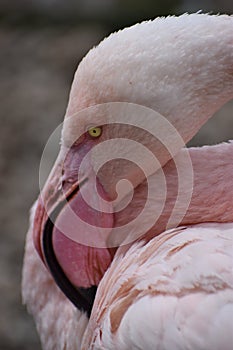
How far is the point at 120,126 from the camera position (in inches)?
60.6

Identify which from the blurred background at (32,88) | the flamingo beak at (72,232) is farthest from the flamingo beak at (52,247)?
the blurred background at (32,88)

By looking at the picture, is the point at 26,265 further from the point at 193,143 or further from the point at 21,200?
the point at 193,143

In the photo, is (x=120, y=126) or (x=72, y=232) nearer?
(x=120, y=126)

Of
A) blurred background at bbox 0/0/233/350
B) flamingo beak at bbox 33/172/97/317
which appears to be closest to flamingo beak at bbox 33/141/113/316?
flamingo beak at bbox 33/172/97/317

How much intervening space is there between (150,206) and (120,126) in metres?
0.21

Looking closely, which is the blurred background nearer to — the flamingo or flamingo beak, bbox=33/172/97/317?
flamingo beak, bbox=33/172/97/317

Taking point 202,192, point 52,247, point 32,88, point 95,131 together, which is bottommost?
point 52,247

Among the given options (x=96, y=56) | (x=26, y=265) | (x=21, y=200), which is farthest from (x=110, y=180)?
(x=21, y=200)

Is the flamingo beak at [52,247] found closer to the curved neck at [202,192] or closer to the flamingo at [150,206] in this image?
the flamingo at [150,206]

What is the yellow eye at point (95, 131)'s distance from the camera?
5.14ft

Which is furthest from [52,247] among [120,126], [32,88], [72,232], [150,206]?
[32,88]

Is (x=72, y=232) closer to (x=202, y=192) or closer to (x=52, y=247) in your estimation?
(x=52, y=247)

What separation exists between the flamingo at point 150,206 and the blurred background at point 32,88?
134 cm

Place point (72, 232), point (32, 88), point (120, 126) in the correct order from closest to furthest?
point (120, 126) → point (72, 232) → point (32, 88)
